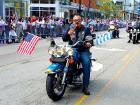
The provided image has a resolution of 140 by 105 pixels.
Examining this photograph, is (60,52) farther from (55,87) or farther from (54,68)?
(55,87)

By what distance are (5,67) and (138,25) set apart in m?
14.8

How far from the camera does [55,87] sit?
797 centimetres

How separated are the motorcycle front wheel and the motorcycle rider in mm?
677

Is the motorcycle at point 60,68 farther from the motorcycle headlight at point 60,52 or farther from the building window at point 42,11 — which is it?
the building window at point 42,11

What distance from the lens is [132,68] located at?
1293 centimetres

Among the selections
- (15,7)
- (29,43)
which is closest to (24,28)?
(15,7)

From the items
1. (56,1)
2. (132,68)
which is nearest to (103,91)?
(132,68)

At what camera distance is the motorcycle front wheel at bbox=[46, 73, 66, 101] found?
7.72 metres

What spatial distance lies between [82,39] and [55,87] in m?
1.33

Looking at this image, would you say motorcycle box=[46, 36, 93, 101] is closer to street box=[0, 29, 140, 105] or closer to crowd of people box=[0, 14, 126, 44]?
street box=[0, 29, 140, 105]

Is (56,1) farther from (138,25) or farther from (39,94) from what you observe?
(39,94)

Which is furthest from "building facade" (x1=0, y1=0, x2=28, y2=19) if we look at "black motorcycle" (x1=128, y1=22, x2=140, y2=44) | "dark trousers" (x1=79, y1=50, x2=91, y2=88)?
"dark trousers" (x1=79, y1=50, x2=91, y2=88)

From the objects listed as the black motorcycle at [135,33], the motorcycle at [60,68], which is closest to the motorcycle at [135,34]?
the black motorcycle at [135,33]

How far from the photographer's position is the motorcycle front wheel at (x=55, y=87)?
25.3 ft
